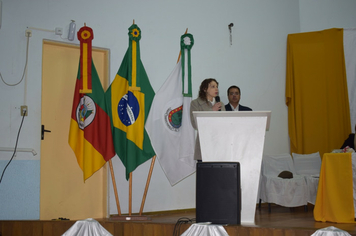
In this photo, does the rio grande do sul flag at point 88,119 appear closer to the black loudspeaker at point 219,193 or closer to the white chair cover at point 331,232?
the black loudspeaker at point 219,193

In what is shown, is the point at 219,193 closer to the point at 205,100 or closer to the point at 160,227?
Result: the point at 160,227

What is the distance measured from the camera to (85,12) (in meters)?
4.76

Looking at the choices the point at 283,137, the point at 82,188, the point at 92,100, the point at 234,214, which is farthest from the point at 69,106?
the point at 283,137

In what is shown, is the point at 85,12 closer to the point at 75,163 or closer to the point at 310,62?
the point at 75,163

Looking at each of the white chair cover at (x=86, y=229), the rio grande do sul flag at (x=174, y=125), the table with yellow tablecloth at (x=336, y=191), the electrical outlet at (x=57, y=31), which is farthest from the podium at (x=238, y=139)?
the electrical outlet at (x=57, y=31)

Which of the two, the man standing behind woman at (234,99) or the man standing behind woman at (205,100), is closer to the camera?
the man standing behind woman at (205,100)

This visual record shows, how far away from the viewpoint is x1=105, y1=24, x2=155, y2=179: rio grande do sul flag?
4.14 m

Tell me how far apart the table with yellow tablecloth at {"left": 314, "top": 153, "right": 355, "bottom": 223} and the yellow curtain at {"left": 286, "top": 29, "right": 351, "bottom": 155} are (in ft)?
8.56

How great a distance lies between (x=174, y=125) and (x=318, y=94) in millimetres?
3027

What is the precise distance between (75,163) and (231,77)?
2.67 metres

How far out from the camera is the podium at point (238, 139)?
294 centimetres

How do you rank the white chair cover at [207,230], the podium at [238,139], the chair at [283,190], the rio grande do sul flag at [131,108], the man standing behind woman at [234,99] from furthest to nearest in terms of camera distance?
the man standing behind woman at [234,99]
the chair at [283,190]
the rio grande do sul flag at [131,108]
the podium at [238,139]
the white chair cover at [207,230]

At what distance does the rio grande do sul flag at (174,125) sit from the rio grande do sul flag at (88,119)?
0.49 m

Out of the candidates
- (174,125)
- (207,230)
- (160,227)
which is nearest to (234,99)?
(174,125)
